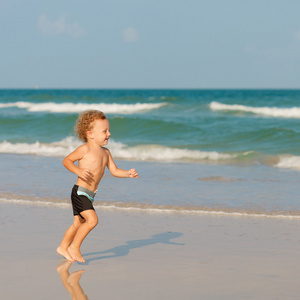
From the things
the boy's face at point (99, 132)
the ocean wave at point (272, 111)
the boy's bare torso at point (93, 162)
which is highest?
the ocean wave at point (272, 111)

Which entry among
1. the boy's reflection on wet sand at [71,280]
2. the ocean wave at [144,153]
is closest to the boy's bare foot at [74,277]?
the boy's reflection on wet sand at [71,280]

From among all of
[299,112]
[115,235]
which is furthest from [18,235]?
[299,112]

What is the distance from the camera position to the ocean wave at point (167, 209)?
22.0 feet

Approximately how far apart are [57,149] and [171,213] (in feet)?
29.5

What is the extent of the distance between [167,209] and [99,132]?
2.65 metres

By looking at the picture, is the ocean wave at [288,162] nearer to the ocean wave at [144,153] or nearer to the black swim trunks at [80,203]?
the ocean wave at [144,153]

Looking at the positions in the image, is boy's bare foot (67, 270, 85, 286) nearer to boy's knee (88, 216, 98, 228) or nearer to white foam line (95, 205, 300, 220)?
boy's knee (88, 216, 98, 228)

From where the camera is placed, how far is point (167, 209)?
6.98 meters

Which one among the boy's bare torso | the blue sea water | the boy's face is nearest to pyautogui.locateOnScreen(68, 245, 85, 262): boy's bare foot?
the boy's bare torso

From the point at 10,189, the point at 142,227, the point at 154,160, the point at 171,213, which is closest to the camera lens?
the point at 142,227

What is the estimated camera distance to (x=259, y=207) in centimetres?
716

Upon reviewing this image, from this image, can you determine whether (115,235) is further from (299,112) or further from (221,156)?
(299,112)

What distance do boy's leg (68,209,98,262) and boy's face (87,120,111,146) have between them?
58 centimetres

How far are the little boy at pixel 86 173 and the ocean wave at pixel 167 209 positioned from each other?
2.33 metres
